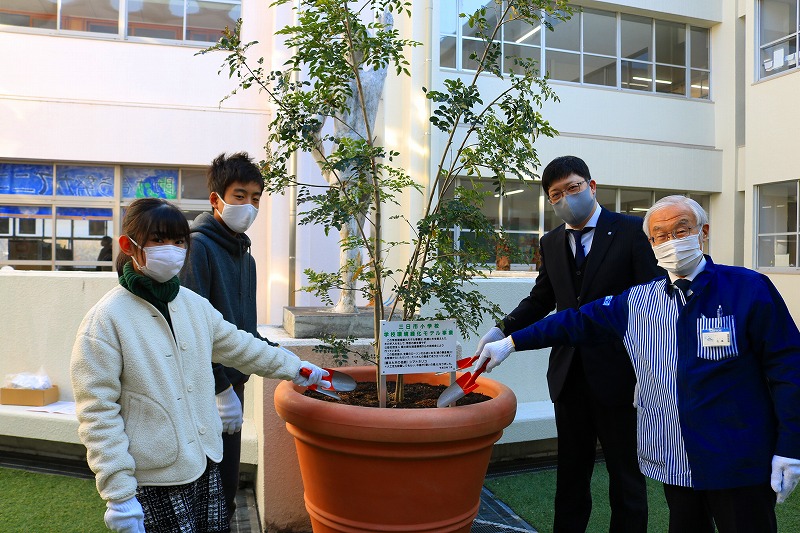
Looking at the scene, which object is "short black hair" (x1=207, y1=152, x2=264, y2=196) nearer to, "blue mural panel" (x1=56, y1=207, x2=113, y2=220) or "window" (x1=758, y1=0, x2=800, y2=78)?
"blue mural panel" (x1=56, y1=207, x2=113, y2=220)

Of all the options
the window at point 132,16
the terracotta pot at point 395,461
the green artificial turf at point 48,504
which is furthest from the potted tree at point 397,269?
the window at point 132,16

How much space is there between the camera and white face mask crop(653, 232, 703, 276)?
1.67 m

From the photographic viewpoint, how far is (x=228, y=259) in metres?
2.15

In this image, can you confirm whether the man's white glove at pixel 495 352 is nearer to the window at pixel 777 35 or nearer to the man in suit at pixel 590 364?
the man in suit at pixel 590 364

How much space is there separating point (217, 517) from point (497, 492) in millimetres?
2012

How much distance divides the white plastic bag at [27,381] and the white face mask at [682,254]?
3.64 metres

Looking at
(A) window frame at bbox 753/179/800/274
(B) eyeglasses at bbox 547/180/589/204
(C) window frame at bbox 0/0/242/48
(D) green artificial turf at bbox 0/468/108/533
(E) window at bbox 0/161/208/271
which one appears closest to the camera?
(B) eyeglasses at bbox 547/180/589/204

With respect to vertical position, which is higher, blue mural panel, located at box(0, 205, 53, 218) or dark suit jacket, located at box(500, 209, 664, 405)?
blue mural panel, located at box(0, 205, 53, 218)

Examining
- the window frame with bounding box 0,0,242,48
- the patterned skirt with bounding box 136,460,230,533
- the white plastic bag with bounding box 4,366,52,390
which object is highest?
the window frame with bounding box 0,0,242,48

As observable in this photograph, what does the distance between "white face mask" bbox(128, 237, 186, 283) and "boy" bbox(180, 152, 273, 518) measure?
42 centimetres

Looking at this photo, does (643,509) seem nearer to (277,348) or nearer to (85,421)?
(277,348)

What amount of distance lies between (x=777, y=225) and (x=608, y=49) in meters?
4.02

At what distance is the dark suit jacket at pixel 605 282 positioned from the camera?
2.18 meters

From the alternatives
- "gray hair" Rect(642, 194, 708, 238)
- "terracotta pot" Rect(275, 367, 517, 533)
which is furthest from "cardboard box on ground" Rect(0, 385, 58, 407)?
"gray hair" Rect(642, 194, 708, 238)
